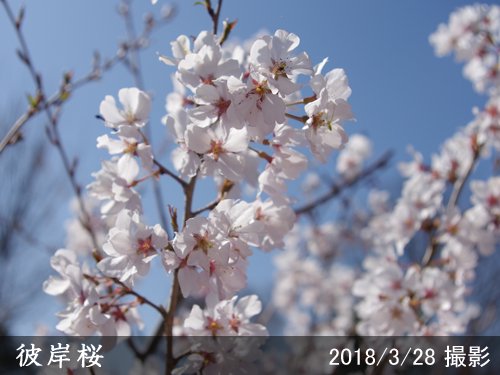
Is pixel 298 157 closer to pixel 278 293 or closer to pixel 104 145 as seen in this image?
pixel 104 145

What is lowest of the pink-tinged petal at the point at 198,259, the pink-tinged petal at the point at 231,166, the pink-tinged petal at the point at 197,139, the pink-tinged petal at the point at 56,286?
the pink-tinged petal at the point at 198,259

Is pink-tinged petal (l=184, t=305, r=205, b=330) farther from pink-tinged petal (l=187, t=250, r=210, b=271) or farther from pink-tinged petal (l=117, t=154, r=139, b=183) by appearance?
pink-tinged petal (l=117, t=154, r=139, b=183)

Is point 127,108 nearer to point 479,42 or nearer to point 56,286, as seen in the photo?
point 56,286

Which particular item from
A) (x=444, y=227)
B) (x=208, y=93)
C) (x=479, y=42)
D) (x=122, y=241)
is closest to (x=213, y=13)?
(x=208, y=93)

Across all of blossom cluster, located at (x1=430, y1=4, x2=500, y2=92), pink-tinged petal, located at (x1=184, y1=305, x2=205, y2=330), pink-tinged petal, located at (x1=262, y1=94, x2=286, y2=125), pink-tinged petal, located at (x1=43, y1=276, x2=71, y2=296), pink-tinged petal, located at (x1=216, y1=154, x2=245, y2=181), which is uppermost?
blossom cluster, located at (x1=430, y1=4, x2=500, y2=92)

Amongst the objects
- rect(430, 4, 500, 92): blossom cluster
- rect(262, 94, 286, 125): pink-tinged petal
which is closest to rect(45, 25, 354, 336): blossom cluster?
rect(262, 94, 286, 125): pink-tinged petal

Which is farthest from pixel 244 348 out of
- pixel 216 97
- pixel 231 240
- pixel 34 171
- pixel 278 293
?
pixel 34 171

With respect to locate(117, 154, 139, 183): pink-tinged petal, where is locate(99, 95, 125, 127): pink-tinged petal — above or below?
above

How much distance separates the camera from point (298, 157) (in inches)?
49.4

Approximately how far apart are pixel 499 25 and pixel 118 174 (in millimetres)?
3052

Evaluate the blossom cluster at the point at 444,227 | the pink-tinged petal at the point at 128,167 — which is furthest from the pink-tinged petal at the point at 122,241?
the blossom cluster at the point at 444,227

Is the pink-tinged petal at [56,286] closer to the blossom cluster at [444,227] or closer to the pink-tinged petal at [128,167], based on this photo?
the pink-tinged petal at [128,167]

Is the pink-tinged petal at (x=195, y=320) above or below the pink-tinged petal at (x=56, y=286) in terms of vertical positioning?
below

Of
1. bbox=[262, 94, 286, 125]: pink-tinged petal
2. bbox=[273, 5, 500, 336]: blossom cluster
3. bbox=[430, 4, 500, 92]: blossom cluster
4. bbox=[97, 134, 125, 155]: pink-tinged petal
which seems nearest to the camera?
bbox=[262, 94, 286, 125]: pink-tinged petal
